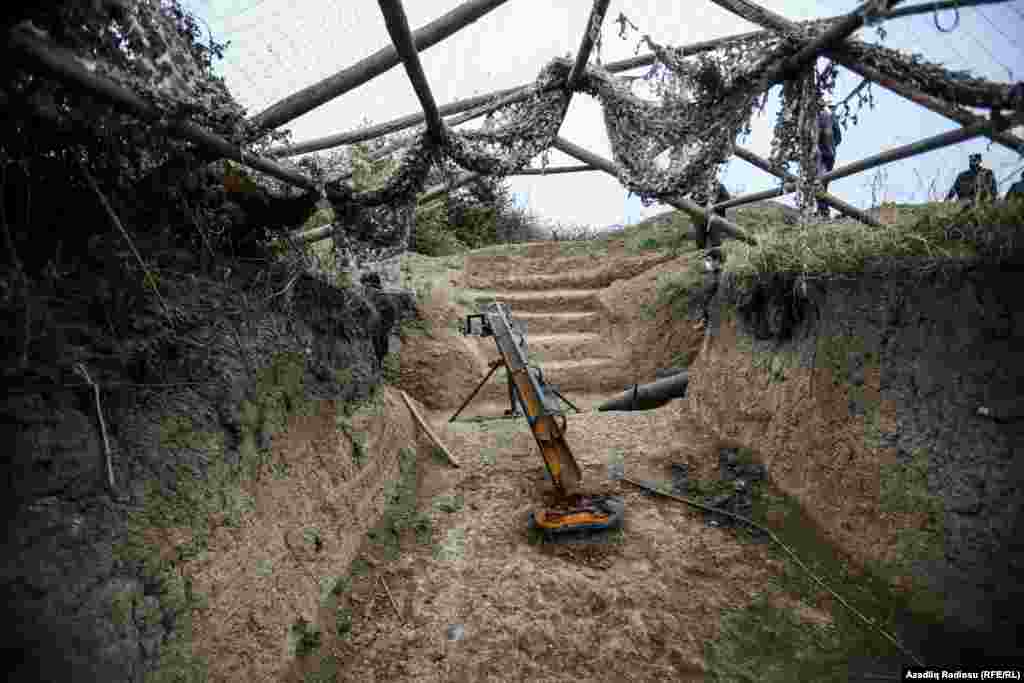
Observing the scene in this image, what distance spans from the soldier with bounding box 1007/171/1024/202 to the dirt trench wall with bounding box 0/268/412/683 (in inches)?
174

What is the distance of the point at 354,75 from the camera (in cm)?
234

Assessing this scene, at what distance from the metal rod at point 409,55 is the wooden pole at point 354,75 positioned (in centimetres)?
11

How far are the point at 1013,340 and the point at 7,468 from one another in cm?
439

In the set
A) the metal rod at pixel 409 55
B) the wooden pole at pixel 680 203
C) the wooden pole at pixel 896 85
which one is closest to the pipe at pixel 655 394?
the wooden pole at pixel 680 203

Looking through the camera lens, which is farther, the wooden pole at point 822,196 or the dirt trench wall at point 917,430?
the wooden pole at point 822,196

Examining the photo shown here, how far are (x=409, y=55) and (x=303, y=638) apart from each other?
10.1 feet

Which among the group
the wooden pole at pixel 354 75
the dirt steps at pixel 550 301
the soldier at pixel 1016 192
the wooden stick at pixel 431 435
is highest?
the wooden pole at pixel 354 75

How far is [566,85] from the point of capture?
307 cm

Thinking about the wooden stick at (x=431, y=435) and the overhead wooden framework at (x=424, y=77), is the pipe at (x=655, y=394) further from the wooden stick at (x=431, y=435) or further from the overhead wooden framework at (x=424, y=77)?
the overhead wooden framework at (x=424, y=77)

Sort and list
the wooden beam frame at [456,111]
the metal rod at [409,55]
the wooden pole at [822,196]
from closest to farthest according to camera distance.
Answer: the metal rod at [409,55]
the wooden pole at [822,196]
the wooden beam frame at [456,111]

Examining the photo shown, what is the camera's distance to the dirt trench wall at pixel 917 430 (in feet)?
7.74

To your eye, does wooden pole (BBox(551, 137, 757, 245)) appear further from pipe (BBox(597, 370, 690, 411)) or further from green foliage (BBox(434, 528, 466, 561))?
green foliage (BBox(434, 528, 466, 561))

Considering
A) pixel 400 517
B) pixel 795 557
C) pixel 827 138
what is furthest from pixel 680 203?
pixel 400 517

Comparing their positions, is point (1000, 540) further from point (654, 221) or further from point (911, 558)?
point (654, 221)
